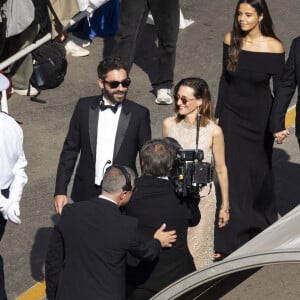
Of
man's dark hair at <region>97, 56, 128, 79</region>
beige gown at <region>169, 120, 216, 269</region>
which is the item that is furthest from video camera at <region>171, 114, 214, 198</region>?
man's dark hair at <region>97, 56, 128, 79</region>

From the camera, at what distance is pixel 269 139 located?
→ 834 centimetres

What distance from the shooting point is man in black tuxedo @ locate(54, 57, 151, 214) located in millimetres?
7082

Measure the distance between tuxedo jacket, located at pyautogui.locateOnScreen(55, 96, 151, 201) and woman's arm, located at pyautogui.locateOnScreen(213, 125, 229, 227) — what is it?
1.63 ft

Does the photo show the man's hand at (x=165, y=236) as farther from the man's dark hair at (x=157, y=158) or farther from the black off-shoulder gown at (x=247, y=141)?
the black off-shoulder gown at (x=247, y=141)

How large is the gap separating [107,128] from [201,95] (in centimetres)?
70

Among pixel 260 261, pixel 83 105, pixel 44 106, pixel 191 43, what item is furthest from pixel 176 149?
pixel 191 43

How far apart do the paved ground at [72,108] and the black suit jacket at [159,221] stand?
5.56 feet

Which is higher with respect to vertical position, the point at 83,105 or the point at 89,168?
the point at 83,105

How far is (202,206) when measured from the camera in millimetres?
7336

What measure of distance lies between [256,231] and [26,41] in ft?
11.5

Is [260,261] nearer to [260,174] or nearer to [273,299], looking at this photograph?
[273,299]

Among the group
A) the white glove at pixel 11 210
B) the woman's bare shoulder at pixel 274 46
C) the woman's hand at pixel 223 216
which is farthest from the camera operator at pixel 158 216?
the woman's bare shoulder at pixel 274 46

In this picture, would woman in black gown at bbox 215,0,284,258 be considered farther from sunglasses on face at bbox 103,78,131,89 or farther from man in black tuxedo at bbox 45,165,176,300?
man in black tuxedo at bbox 45,165,176,300

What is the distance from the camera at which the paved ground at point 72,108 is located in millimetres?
8156
